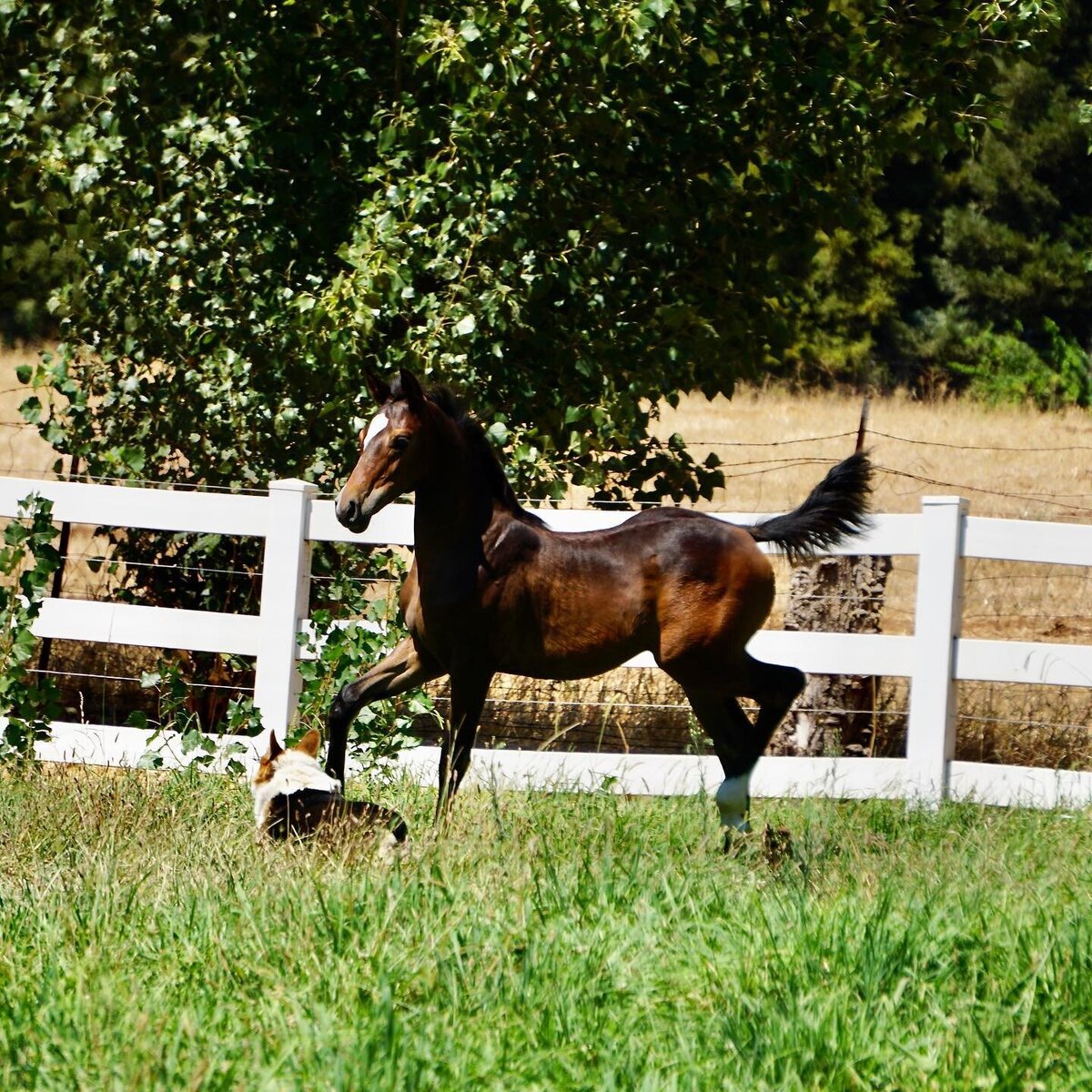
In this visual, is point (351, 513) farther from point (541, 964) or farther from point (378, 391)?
point (541, 964)

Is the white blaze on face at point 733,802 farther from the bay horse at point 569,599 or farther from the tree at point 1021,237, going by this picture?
the tree at point 1021,237

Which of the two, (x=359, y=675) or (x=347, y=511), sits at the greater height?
(x=347, y=511)

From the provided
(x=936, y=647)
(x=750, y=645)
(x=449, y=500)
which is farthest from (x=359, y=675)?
(x=936, y=647)

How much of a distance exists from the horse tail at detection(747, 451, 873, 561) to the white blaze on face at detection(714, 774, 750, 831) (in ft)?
3.21

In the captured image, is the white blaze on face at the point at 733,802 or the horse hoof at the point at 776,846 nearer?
the horse hoof at the point at 776,846

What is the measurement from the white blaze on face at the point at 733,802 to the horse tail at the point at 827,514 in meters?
0.98

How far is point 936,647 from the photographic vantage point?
6844 millimetres

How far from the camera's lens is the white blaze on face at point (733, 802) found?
5500mm

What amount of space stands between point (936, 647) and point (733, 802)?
1.81 meters

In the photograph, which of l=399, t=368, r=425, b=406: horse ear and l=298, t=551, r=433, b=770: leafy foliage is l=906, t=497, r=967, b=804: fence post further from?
l=399, t=368, r=425, b=406: horse ear

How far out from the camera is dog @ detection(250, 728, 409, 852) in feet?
16.0

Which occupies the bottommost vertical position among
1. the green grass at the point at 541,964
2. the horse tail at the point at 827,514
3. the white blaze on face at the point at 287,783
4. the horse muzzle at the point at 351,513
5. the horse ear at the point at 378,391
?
the green grass at the point at 541,964

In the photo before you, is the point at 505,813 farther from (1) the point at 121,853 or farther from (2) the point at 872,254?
(2) the point at 872,254

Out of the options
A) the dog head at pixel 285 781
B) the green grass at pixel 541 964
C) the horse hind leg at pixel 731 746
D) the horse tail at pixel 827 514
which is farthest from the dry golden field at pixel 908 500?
the green grass at pixel 541 964
